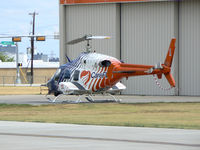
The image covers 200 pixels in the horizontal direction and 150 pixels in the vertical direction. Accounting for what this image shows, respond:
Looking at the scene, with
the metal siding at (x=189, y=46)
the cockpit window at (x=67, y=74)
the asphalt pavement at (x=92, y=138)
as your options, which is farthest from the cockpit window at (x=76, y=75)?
the asphalt pavement at (x=92, y=138)

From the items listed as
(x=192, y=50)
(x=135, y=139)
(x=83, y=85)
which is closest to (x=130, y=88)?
(x=192, y=50)

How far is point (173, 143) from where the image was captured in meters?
13.1

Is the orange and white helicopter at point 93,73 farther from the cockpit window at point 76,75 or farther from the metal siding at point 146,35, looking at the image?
the metal siding at point 146,35

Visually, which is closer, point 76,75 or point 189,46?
point 76,75

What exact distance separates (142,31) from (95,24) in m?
4.21

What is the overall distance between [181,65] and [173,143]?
107 ft

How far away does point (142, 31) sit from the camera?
153 ft

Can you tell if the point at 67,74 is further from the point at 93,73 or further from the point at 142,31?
the point at 142,31

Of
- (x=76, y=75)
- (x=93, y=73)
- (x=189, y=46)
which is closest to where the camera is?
(x=93, y=73)

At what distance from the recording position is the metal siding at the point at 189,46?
147ft

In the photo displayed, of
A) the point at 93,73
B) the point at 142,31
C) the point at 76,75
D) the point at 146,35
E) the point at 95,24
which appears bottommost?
the point at 76,75

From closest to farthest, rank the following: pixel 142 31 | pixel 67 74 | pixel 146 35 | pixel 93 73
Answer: pixel 93 73
pixel 67 74
pixel 146 35
pixel 142 31

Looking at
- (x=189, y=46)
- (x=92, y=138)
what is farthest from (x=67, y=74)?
(x=92, y=138)

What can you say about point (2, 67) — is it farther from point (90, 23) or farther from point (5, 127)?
point (5, 127)
